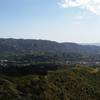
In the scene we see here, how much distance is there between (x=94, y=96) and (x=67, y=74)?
16880mm

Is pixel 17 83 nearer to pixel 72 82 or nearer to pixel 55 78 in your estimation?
pixel 55 78

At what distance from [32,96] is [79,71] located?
1731 inches

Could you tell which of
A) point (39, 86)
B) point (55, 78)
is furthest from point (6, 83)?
point (55, 78)

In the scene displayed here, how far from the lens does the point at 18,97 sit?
8538 cm

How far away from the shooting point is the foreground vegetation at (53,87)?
3506 inches

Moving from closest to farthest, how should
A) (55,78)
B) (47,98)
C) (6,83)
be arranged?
(47,98)
(6,83)
(55,78)

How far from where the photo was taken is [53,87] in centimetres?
9950

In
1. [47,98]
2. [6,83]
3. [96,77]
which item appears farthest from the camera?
[96,77]

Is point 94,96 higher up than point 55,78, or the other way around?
point 55,78

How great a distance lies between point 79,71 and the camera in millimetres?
126938

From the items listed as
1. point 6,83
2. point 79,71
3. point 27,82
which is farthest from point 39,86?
point 79,71

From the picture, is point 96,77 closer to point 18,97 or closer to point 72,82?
point 72,82

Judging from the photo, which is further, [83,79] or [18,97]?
[83,79]

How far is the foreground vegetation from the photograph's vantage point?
89.1 m
